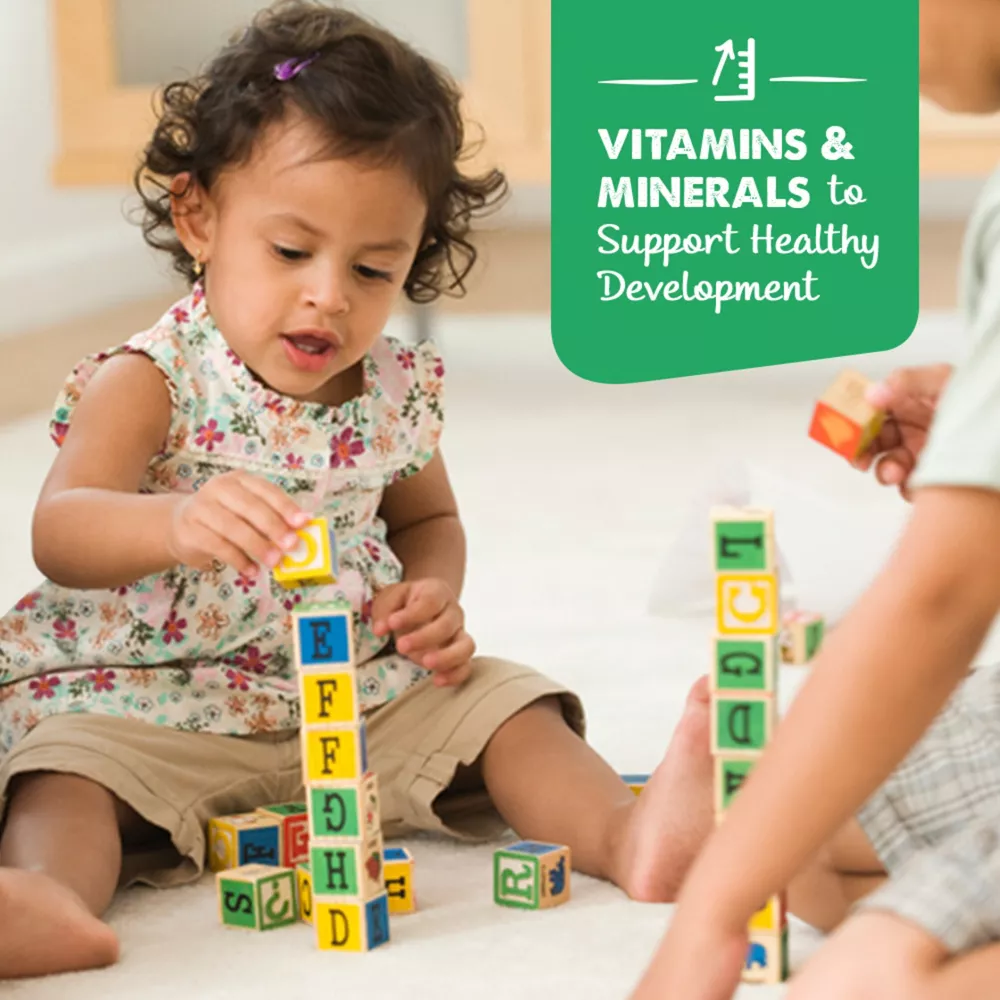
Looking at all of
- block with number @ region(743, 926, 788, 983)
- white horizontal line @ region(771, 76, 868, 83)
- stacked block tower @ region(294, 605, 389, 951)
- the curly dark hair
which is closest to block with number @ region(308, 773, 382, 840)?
stacked block tower @ region(294, 605, 389, 951)

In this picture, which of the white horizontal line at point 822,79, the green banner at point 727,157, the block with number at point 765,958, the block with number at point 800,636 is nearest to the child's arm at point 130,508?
the block with number at point 765,958

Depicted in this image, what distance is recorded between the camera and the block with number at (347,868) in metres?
0.98

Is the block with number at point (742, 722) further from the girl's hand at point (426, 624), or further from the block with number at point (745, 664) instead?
the girl's hand at point (426, 624)

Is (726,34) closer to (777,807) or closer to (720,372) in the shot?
(720,372)

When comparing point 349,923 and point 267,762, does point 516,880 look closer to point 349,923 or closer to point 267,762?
point 349,923

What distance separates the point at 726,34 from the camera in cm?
272

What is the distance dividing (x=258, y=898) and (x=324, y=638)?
0.17 metres

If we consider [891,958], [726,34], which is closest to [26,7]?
[726,34]

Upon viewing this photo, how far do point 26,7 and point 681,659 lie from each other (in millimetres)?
1988

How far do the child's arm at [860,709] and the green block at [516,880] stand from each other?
0.40 m

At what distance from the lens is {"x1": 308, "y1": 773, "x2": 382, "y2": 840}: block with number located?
0.97 m

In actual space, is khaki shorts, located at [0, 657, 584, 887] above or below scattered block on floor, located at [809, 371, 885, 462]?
below

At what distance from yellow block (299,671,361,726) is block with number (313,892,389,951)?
0.10 m

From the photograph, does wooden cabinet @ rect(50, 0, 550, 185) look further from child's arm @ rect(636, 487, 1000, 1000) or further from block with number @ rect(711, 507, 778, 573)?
child's arm @ rect(636, 487, 1000, 1000)
